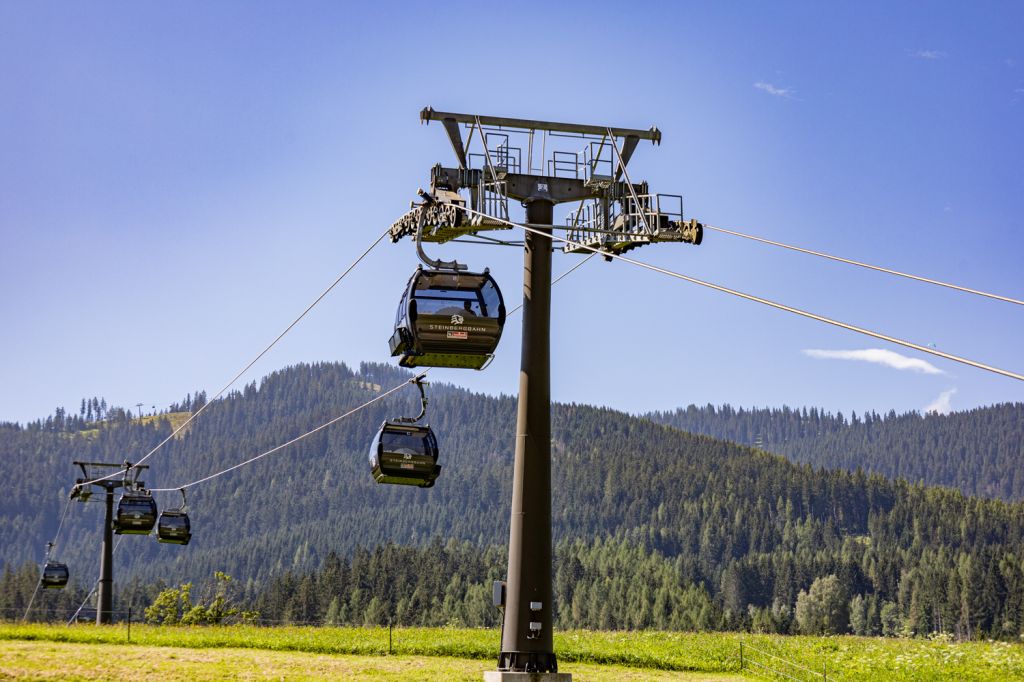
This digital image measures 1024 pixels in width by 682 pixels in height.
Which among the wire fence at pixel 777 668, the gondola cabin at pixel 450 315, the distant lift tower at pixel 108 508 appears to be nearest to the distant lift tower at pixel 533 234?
the gondola cabin at pixel 450 315

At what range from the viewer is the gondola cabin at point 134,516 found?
43938 millimetres

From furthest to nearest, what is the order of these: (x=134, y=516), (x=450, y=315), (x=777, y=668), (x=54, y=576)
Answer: (x=54, y=576) → (x=134, y=516) → (x=777, y=668) → (x=450, y=315)

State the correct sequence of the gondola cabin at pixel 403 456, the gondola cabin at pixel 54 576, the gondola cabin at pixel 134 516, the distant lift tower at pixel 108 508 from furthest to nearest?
the gondola cabin at pixel 54 576 < the distant lift tower at pixel 108 508 < the gondola cabin at pixel 134 516 < the gondola cabin at pixel 403 456

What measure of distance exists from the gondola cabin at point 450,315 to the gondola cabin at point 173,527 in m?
25.5

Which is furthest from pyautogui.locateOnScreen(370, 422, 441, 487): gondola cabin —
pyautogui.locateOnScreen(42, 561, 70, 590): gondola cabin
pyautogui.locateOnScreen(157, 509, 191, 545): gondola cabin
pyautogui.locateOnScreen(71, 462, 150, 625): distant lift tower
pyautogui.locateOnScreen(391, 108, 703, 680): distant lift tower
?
pyautogui.locateOnScreen(42, 561, 70, 590): gondola cabin

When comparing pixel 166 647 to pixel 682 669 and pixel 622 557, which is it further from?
pixel 622 557

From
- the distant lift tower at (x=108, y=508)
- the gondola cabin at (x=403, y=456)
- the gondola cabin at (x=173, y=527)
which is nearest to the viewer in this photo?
the gondola cabin at (x=403, y=456)

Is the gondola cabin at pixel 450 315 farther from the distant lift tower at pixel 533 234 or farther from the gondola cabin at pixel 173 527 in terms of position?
the gondola cabin at pixel 173 527

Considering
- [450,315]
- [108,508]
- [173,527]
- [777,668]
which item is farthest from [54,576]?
[450,315]

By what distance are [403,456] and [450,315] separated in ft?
17.0

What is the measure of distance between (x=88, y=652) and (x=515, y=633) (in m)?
15.8

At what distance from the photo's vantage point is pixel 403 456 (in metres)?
24.7

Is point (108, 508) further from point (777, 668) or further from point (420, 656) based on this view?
point (777, 668)

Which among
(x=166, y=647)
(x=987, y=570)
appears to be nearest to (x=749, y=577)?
(x=987, y=570)
